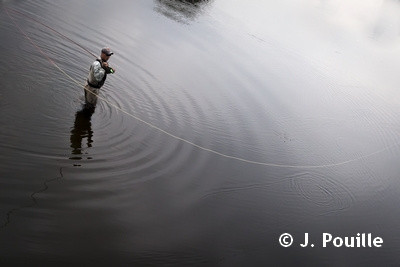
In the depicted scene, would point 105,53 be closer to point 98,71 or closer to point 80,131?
point 98,71

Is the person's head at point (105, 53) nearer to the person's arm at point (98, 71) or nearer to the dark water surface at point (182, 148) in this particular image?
the person's arm at point (98, 71)

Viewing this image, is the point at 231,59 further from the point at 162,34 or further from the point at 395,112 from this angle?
the point at 395,112

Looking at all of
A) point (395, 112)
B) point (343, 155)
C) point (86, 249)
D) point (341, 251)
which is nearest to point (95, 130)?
point (86, 249)

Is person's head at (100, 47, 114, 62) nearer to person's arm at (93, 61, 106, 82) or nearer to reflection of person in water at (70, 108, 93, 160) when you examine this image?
person's arm at (93, 61, 106, 82)

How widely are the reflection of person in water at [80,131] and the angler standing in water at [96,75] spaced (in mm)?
254

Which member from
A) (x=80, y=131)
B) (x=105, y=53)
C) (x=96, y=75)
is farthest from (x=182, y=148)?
(x=105, y=53)

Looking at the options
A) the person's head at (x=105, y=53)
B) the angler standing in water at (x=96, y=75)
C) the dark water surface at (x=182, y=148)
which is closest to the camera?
the dark water surface at (x=182, y=148)

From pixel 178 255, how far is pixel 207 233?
33.6 inches

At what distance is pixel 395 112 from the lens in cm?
1559

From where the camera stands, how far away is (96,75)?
8.76m

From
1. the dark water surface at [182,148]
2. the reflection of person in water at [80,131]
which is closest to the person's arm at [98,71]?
the reflection of person in water at [80,131]

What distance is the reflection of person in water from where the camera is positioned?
8381mm

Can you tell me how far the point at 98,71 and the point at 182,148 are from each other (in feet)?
8.77

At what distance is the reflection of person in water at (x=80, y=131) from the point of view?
838cm
